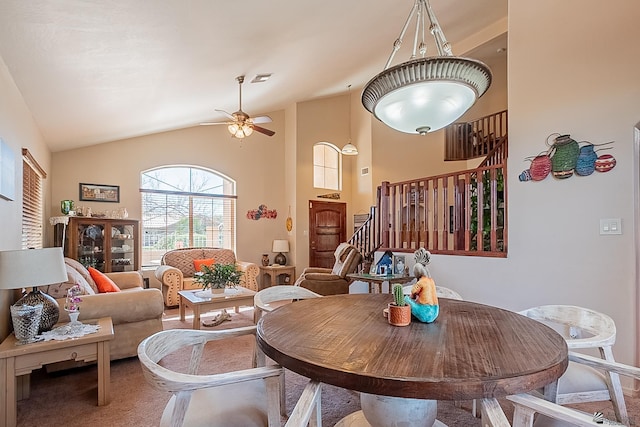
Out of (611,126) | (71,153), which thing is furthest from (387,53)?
(71,153)

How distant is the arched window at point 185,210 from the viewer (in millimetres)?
6027

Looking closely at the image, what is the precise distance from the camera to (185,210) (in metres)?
6.41

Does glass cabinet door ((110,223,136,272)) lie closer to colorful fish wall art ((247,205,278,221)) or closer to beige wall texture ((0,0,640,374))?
beige wall texture ((0,0,640,374))

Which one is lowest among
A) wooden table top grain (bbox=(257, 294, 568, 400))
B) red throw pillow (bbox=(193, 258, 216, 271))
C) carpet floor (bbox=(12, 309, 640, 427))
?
carpet floor (bbox=(12, 309, 640, 427))

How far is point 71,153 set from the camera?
532 centimetres

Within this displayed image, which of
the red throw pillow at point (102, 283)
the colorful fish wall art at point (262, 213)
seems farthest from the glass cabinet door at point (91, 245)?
the colorful fish wall art at point (262, 213)

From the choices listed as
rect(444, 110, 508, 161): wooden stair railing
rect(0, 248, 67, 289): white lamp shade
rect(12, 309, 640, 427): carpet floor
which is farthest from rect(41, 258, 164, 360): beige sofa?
rect(444, 110, 508, 161): wooden stair railing

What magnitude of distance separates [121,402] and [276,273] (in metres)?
4.52

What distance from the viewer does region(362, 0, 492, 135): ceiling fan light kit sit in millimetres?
1504

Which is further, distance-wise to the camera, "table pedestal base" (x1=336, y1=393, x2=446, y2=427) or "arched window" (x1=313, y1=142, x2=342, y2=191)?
"arched window" (x1=313, y1=142, x2=342, y2=191)

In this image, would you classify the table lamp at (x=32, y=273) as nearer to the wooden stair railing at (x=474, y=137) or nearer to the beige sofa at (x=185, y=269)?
the beige sofa at (x=185, y=269)

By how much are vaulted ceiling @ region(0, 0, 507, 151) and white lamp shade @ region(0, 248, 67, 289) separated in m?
1.33

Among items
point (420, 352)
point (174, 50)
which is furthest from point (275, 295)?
point (174, 50)

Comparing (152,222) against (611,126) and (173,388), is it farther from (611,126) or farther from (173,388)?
(611,126)
